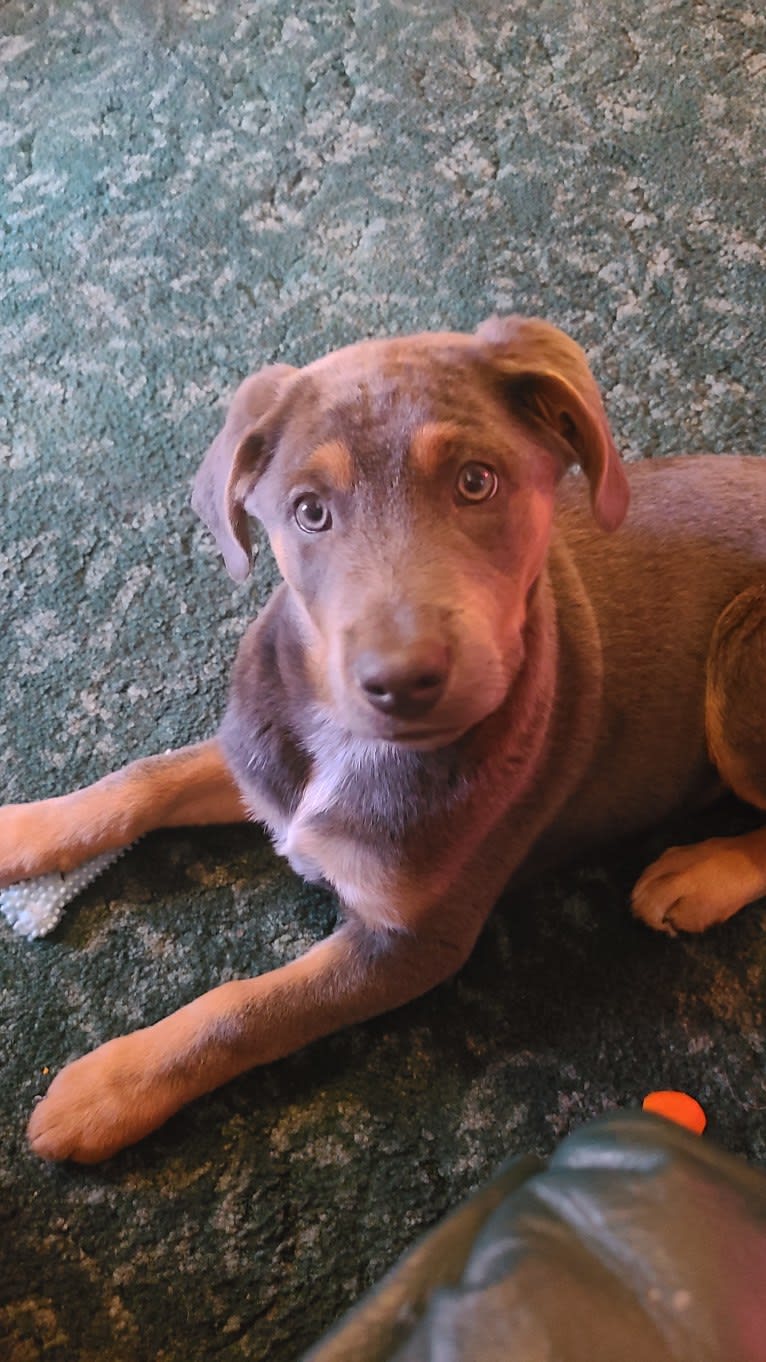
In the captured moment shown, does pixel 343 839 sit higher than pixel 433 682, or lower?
lower

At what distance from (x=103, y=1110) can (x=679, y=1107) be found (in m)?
1.10

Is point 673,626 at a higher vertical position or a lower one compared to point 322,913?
higher

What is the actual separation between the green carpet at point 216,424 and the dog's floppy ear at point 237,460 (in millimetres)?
806

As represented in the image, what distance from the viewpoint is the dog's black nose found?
4.78 feet

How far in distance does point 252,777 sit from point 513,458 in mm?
821

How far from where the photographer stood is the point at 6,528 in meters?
2.84

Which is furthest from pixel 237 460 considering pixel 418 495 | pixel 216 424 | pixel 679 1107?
pixel 679 1107

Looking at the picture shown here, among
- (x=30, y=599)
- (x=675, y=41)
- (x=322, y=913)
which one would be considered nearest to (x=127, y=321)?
(x=30, y=599)

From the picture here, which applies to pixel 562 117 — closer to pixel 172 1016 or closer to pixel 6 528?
pixel 6 528

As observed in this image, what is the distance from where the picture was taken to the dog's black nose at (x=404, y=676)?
57.3 inches

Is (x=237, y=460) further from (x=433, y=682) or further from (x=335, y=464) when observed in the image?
(x=433, y=682)

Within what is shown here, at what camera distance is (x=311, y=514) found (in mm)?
1679

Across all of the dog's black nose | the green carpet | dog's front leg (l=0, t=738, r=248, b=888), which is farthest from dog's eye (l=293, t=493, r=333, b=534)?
the green carpet

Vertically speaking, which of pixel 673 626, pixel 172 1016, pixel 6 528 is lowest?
pixel 172 1016
